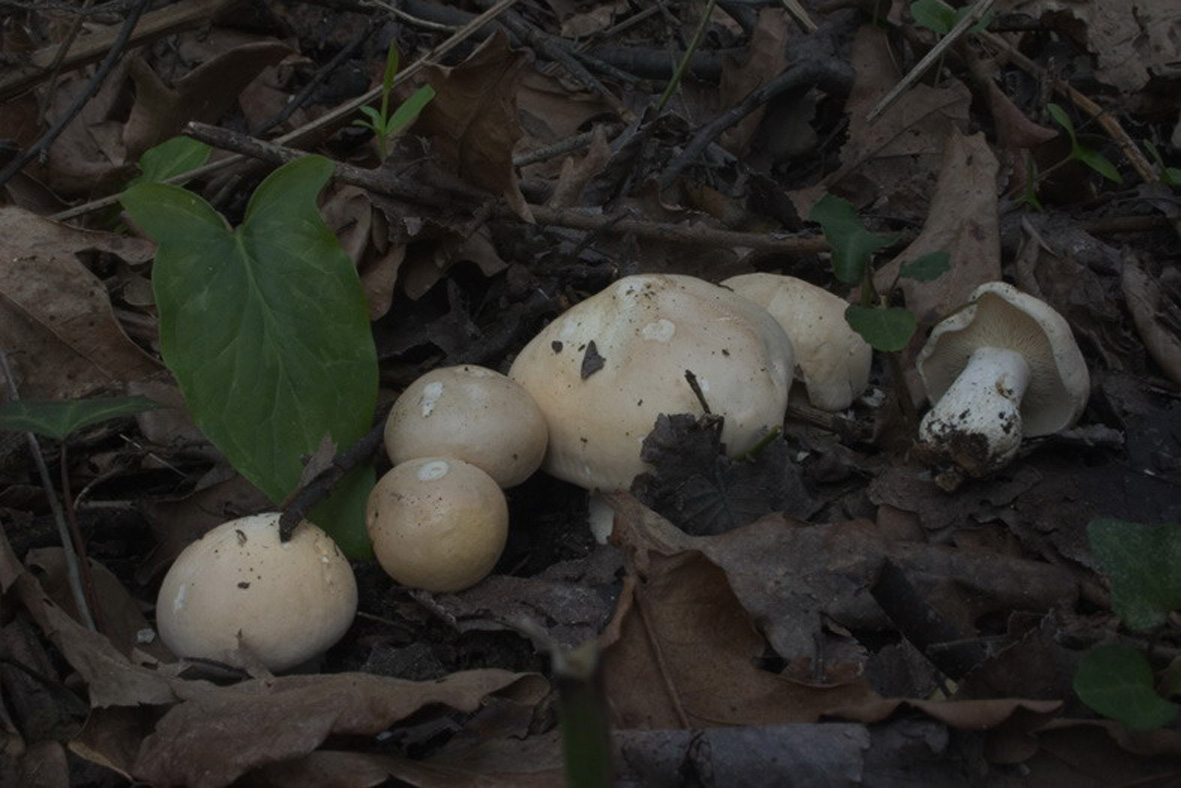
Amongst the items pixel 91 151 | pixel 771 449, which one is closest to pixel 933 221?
pixel 771 449

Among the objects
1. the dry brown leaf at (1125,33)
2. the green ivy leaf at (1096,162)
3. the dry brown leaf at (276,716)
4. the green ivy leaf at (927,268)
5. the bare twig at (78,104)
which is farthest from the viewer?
the dry brown leaf at (1125,33)

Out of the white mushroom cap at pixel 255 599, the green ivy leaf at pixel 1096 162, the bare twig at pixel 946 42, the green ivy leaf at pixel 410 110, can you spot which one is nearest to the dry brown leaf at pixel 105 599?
the white mushroom cap at pixel 255 599

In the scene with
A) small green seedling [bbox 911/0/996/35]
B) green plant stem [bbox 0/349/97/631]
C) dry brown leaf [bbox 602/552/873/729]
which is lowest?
green plant stem [bbox 0/349/97/631]

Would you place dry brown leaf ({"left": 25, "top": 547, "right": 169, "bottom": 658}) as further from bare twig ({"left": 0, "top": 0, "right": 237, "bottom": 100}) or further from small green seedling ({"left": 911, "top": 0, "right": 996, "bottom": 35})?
small green seedling ({"left": 911, "top": 0, "right": 996, "bottom": 35})

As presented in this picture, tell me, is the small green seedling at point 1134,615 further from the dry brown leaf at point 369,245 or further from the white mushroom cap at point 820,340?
the dry brown leaf at point 369,245

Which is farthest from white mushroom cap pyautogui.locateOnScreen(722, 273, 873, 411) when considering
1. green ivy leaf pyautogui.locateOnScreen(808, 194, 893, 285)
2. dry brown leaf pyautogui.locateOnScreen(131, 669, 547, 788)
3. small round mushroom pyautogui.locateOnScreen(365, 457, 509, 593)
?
dry brown leaf pyautogui.locateOnScreen(131, 669, 547, 788)

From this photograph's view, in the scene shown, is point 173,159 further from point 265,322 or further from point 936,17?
point 936,17
